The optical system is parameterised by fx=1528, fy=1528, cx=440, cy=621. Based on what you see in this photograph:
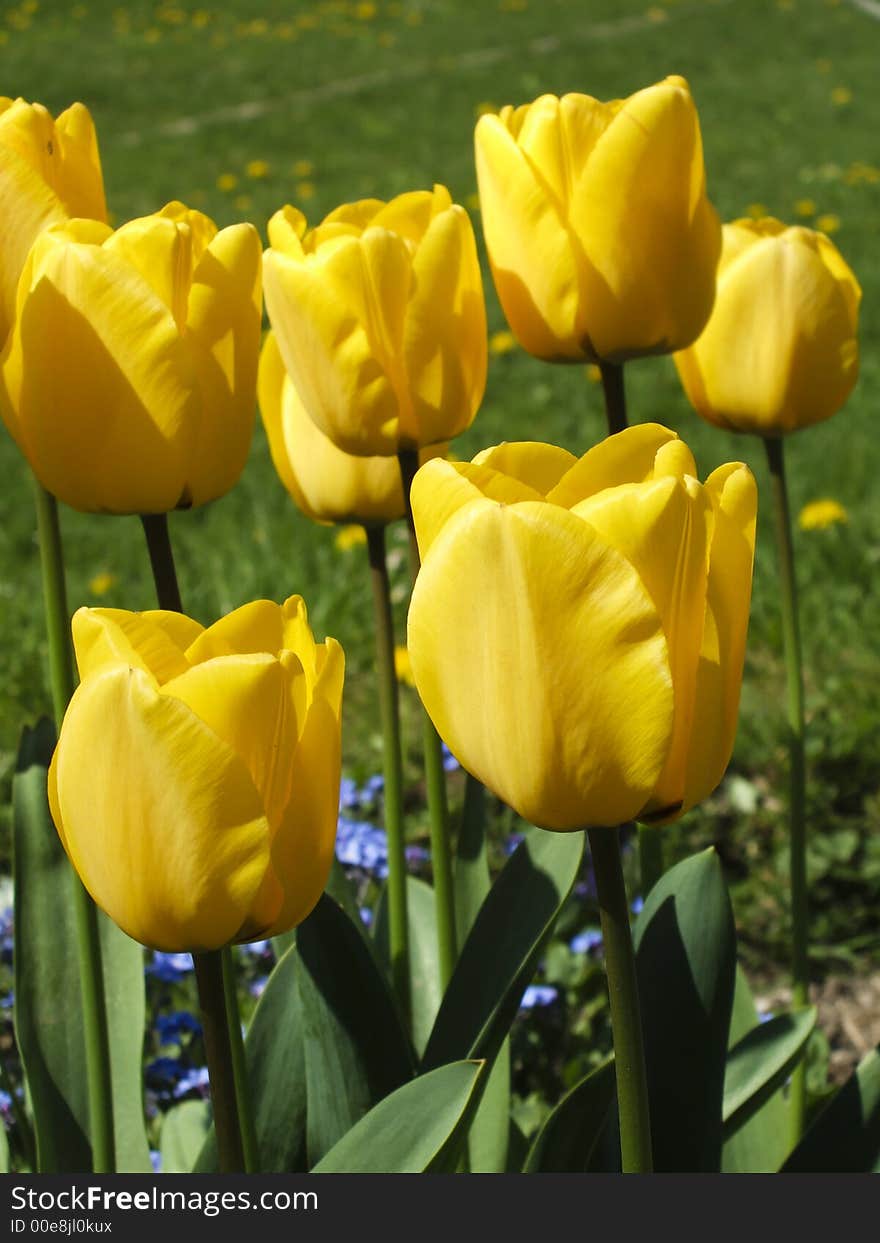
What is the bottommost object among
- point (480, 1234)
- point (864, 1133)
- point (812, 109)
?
point (812, 109)

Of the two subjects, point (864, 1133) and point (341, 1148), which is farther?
point (864, 1133)

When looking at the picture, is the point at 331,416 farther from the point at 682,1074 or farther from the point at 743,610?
the point at 682,1074

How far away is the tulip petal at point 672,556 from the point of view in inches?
31.6

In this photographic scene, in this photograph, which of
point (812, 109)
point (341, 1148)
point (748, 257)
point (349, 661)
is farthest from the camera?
point (812, 109)

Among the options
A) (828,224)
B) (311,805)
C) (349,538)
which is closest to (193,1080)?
(311,805)

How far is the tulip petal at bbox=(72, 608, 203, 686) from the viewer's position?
2.95ft

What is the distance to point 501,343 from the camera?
491 cm

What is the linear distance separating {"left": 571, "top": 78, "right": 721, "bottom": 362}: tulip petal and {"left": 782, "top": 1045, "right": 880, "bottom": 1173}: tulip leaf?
650mm

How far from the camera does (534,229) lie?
4.33ft

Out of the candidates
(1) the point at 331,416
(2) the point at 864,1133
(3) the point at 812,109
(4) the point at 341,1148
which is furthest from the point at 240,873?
(3) the point at 812,109

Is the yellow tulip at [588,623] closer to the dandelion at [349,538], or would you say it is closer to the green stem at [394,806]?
the green stem at [394,806]

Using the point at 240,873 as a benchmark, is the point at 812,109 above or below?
below

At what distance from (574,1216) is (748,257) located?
96 cm

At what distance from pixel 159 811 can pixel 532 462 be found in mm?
296
